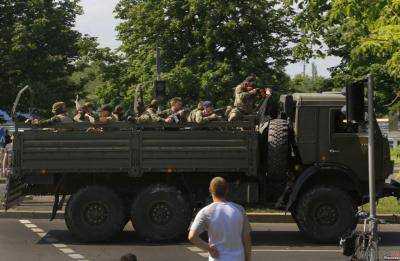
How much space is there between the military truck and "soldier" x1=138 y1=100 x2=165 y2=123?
178mm

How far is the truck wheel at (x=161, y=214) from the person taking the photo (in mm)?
13680

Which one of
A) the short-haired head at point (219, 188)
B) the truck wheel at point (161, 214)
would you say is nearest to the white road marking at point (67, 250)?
the truck wheel at point (161, 214)

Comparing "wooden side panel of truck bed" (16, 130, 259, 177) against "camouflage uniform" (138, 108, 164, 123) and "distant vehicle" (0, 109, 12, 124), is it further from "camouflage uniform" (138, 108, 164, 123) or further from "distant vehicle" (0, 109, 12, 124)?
"distant vehicle" (0, 109, 12, 124)

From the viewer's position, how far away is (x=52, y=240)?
14070 mm

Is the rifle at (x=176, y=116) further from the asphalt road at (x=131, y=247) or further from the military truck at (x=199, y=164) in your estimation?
the asphalt road at (x=131, y=247)

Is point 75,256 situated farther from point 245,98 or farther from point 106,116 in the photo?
point 245,98

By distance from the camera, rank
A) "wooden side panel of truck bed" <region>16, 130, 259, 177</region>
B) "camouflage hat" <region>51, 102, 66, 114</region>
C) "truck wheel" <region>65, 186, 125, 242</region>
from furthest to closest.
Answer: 1. "camouflage hat" <region>51, 102, 66, 114</region>
2. "truck wheel" <region>65, 186, 125, 242</region>
3. "wooden side panel of truck bed" <region>16, 130, 259, 177</region>

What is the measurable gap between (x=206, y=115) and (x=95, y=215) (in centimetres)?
247

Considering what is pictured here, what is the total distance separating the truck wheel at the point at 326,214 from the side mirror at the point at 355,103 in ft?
8.94

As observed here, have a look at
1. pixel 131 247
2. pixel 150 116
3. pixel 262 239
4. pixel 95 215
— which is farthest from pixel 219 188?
pixel 262 239

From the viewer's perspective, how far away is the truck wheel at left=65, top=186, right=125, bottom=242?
13.8 meters

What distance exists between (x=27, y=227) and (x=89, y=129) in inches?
116

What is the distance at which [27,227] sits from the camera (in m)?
15.6

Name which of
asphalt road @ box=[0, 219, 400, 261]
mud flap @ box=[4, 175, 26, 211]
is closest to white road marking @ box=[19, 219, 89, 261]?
asphalt road @ box=[0, 219, 400, 261]
